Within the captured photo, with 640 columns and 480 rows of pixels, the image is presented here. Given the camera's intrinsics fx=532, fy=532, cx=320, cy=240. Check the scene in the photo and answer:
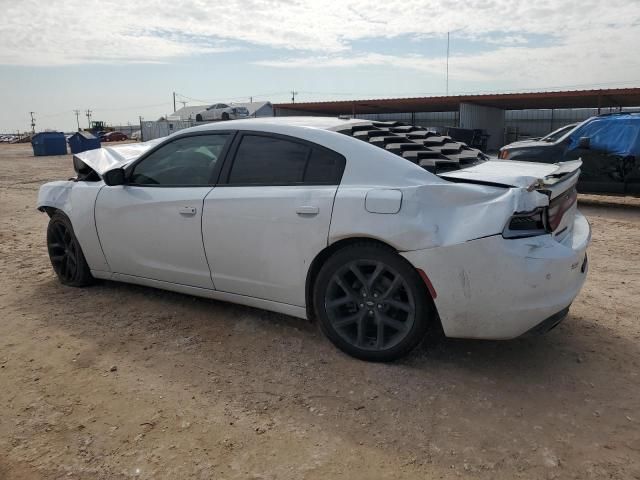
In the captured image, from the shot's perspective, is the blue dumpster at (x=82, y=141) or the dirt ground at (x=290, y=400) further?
the blue dumpster at (x=82, y=141)

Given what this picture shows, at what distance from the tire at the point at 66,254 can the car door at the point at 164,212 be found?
0.43 m

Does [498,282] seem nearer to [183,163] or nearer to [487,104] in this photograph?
[183,163]

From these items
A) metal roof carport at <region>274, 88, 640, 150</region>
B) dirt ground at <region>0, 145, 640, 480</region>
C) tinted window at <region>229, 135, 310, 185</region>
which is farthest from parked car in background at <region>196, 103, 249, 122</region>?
dirt ground at <region>0, 145, 640, 480</region>

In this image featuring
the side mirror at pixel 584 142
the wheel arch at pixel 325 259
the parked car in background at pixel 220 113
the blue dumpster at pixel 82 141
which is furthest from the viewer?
the parked car in background at pixel 220 113

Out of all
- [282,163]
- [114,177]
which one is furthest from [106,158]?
[282,163]

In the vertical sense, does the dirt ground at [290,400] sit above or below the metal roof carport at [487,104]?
below

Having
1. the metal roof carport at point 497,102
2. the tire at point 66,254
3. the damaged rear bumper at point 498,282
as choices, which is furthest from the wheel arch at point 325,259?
the metal roof carport at point 497,102

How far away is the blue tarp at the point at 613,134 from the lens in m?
8.97

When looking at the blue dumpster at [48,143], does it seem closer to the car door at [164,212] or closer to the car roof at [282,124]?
the car door at [164,212]

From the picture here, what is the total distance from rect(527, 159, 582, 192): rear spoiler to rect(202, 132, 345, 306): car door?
44.7 inches

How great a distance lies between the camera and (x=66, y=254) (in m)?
4.82

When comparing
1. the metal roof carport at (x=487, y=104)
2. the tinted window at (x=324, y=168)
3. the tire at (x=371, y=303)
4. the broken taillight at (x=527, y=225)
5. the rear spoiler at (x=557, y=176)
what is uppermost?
the metal roof carport at (x=487, y=104)

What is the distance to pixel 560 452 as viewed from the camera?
7.88 ft

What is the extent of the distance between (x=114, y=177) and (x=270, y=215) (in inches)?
60.5
